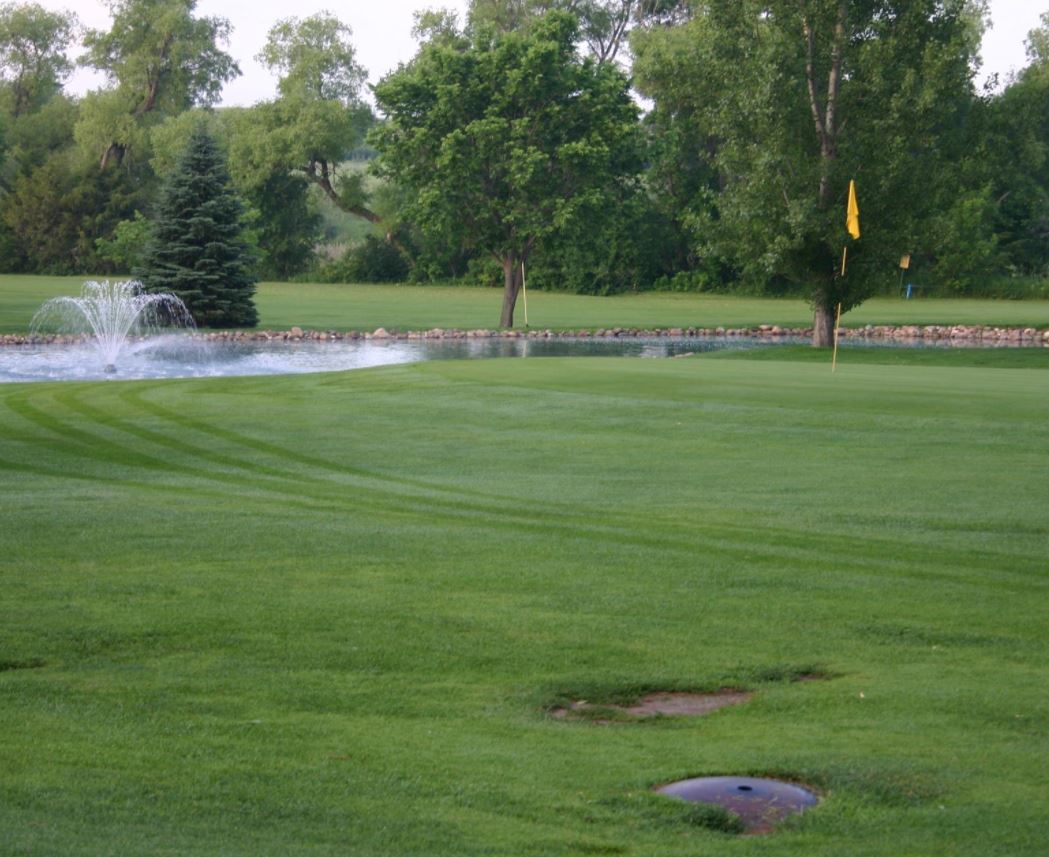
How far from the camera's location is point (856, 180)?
31.9 metres

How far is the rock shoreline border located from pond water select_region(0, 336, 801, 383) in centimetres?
93

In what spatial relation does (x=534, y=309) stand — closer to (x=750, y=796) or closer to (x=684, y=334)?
(x=684, y=334)

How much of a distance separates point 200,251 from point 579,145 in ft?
38.6

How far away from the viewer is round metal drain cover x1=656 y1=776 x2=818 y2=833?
4609 millimetres

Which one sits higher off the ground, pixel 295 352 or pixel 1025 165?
pixel 1025 165

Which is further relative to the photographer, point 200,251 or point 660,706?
point 200,251

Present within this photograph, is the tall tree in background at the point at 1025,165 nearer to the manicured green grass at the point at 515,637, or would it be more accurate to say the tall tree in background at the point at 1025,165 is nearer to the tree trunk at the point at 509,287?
the tree trunk at the point at 509,287

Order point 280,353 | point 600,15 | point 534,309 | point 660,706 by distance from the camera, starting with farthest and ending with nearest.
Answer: point 600,15, point 534,309, point 280,353, point 660,706

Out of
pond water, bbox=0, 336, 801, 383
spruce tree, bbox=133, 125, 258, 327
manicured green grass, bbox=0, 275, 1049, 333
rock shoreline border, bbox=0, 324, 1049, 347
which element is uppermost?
spruce tree, bbox=133, 125, 258, 327

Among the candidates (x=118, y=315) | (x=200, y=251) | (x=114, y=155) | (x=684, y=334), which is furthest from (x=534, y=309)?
(x=114, y=155)

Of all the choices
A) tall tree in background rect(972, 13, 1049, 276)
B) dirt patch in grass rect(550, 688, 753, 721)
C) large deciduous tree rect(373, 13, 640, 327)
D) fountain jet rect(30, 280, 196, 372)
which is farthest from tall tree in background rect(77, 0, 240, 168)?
dirt patch in grass rect(550, 688, 753, 721)

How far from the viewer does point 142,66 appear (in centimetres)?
7812

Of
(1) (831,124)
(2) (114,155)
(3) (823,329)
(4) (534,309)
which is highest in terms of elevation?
(2) (114,155)

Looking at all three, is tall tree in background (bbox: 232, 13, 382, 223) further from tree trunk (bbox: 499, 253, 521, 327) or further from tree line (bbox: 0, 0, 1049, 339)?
tree trunk (bbox: 499, 253, 521, 327)
